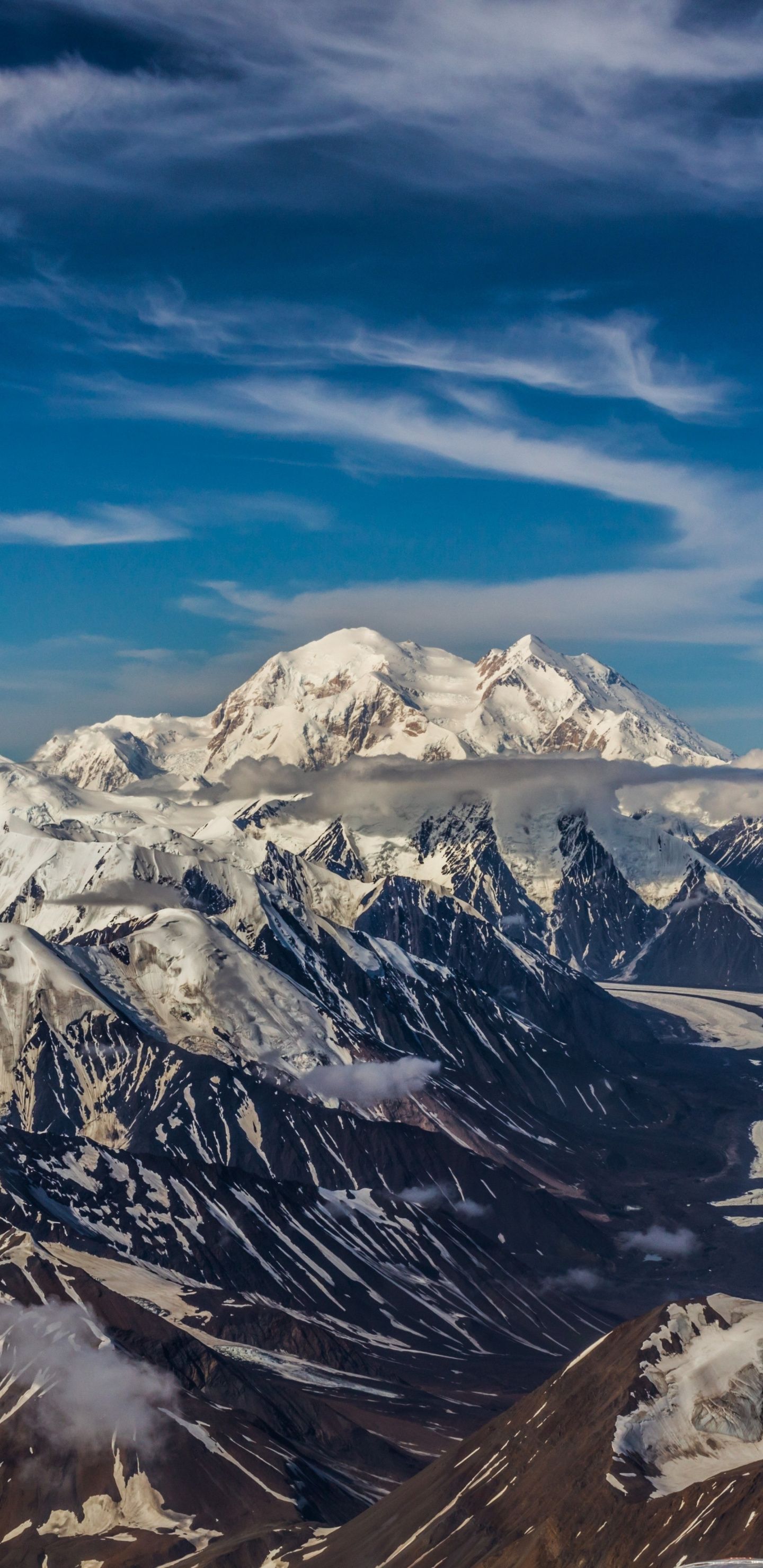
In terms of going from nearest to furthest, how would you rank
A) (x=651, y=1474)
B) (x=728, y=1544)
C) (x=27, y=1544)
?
(x=728, y=1544), (x=651, y=1474), (x=27, y=1544)

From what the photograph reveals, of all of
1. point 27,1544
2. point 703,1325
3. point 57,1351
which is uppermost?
point 703,1325

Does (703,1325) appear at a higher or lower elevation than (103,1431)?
higher

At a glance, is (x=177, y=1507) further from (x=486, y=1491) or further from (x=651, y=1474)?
(x=651, y=1474)

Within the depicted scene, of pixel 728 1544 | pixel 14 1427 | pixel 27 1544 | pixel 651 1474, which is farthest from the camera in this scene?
pixel 14 1427

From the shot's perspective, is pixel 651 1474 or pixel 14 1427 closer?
pixel 651 1474

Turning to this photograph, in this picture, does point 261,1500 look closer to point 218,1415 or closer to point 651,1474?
point 218,1415

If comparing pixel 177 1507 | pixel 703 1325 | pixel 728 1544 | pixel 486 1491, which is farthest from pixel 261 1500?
pixel 728 1544

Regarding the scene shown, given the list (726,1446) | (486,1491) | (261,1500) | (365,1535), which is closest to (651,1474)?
(726,1446)
